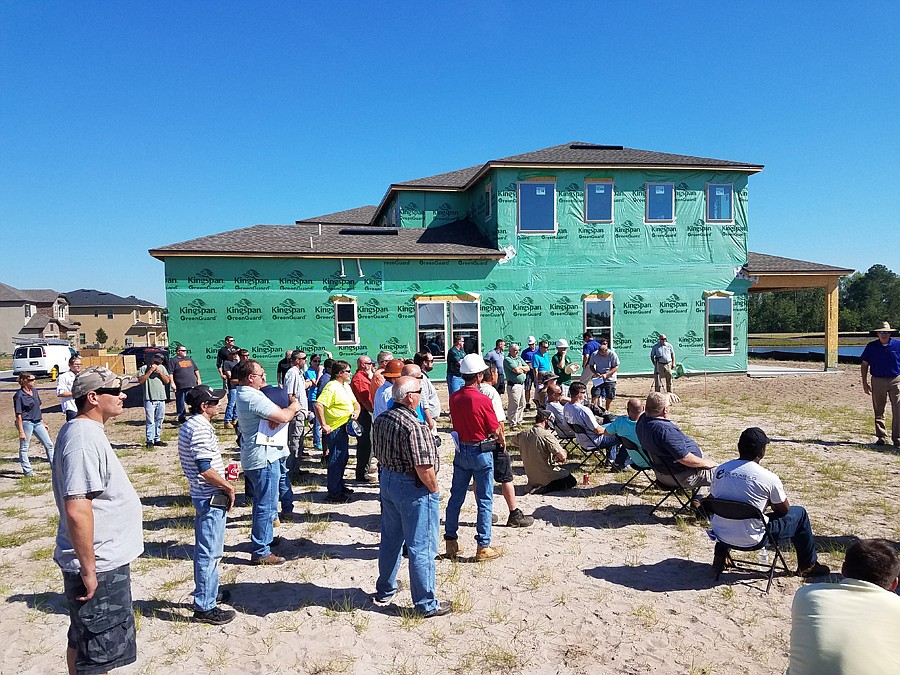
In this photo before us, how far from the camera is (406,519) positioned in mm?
4172

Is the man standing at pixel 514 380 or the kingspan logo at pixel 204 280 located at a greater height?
the kingspan logo at pixel 204 280

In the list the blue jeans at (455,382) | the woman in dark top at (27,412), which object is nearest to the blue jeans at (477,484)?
the blue jeans at (455,382)

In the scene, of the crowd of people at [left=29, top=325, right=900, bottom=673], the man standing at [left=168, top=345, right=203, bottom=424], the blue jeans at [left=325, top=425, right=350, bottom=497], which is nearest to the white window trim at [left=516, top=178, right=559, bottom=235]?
the crowd of people at [left=29, top=325, right=900, bottom=673]

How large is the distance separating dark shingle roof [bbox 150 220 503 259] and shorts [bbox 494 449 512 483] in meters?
12.7

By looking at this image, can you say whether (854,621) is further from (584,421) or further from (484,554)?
(584,421)

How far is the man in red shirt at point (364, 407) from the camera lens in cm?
755

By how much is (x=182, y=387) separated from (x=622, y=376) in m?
14.1

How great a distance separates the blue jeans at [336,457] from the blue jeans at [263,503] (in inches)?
64.9

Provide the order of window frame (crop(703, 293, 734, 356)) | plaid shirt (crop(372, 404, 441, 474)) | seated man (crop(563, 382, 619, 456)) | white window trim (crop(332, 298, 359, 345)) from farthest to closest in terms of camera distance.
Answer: window frame (crop(703, 293, 734, 356))
white window trim (crop(332, 298, 359, 345))
seated man (crop(563, 382, 619, 456))
plaid shirt (crop(372, 404, 441, 474))

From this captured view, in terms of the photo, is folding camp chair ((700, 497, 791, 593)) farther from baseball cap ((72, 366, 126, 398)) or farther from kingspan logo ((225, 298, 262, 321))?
kingspan logo ((225, 298, 262, 321))

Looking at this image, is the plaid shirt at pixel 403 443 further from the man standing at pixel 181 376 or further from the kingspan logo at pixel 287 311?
the kingspan logo at pixel 287 311

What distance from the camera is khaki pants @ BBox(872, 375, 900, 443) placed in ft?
29.8

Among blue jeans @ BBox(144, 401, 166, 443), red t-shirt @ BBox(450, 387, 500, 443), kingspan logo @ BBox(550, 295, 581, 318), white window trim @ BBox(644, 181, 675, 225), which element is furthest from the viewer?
→ white window trim @ BBox(644, 181, 675, 225)

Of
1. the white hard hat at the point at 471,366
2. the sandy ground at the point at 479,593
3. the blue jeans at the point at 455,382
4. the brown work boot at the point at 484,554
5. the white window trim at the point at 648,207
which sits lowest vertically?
the sandy ground at the point at 479,593
